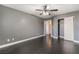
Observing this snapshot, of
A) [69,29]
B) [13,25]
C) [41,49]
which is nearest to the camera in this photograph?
[41,49]

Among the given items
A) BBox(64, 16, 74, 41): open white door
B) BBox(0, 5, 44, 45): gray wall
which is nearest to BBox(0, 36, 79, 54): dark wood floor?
BBox(0, 5, 44, 45): gray wall

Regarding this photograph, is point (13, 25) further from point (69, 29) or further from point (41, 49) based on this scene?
point (69, 29)

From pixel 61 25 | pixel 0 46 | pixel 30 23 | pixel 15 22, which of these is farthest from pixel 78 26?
pixel 0 46

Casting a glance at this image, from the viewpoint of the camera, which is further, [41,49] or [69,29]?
[69,29]

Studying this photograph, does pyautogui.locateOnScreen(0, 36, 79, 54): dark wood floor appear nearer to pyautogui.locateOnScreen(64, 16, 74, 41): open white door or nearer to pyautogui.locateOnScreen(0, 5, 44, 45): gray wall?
pyautogui.locateOnScreen(0, 5, 44, 45): gray wall

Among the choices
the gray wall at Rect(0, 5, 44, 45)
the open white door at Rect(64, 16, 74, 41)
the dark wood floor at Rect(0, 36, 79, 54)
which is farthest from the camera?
the open white door at Rect(64, 16, 74, 41)

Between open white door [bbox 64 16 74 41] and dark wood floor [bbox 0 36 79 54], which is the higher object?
open white door [bbox 64 16 74 41]

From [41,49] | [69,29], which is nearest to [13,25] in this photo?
[41,49]

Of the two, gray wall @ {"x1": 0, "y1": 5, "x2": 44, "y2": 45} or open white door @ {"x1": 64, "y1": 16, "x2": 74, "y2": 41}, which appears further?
open white door @ {"x1": 64, "y1": 16, "x2": 74, "y2": 41}

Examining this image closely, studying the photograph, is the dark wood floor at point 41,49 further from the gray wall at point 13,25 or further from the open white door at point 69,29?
the open white door at point 69,29

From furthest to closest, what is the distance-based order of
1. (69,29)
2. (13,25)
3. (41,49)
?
(69,29), (13,25), (41,49)
